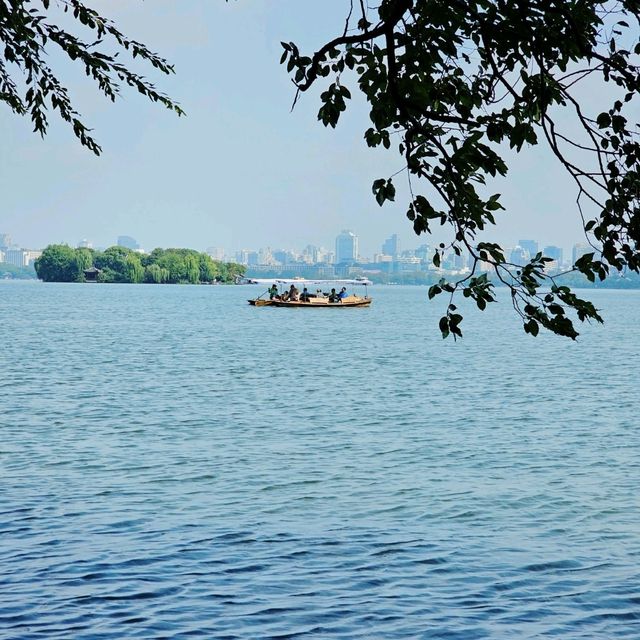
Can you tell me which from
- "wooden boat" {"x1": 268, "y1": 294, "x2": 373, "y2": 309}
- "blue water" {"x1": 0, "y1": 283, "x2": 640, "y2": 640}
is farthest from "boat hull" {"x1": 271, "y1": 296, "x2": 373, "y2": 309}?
"blue water" {"x1": 0, "y1": 283, "x2": 640, "y2": 640}

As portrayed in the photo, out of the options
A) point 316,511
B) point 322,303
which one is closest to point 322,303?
point 322,303

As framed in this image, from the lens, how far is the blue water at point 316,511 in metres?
10.9

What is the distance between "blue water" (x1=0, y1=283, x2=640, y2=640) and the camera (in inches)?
428

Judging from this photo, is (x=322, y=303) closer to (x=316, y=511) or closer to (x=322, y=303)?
(x=322, y=303)

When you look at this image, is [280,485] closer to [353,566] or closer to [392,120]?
[353,566]

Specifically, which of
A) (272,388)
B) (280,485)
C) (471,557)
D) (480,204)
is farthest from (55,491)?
(272,388)

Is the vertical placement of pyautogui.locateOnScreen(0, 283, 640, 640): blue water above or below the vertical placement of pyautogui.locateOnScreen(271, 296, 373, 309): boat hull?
below

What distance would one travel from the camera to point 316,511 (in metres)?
15.4

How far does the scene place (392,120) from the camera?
6.45 metres

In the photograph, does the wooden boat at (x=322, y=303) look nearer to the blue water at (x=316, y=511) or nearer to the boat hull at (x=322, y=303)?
the boat hull at (x=322, y=303)

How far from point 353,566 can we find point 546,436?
485 inches

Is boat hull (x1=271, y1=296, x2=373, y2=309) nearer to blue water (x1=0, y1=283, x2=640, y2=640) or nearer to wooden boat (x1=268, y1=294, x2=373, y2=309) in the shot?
wooden boat (x1=268, y1=294, x2=373, y2=309)

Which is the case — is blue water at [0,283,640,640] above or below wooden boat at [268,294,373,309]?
below

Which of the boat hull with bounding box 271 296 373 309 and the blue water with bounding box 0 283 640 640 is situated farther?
the boat hull with bounding box 271 296 373 309
